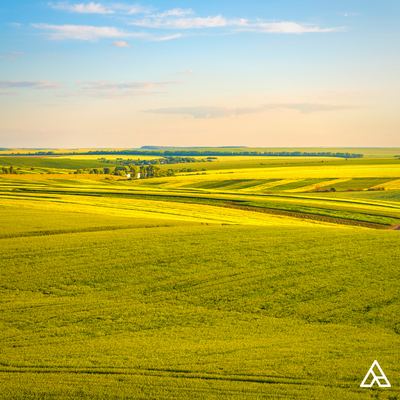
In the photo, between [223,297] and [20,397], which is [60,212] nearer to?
[223,297]

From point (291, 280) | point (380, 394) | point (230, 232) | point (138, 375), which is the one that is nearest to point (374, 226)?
point (230, 232)

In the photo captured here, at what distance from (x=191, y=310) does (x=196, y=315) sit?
0.58 m

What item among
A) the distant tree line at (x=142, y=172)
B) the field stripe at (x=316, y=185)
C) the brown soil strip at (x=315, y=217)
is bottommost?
the brown soil strip at (x=315, y=217)

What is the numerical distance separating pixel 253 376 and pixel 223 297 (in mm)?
7507

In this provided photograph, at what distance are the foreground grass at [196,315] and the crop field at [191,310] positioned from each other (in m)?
0.06

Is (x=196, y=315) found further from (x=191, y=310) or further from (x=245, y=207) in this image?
(x=245, y=207)

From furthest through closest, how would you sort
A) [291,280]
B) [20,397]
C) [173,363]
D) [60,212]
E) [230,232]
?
1. [60,212]
2. [230,232]
3. [291,280]
4. [173,363]
5. [20,397]

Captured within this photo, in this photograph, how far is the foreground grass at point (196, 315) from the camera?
12.0 meters

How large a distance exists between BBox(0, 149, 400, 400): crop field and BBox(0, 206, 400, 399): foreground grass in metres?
0.06

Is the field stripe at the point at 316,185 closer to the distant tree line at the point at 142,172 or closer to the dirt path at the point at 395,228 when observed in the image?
the dirt path at the point at 395,228

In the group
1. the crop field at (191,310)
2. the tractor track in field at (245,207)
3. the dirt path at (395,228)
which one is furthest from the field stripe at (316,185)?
the crop field at (191,310)

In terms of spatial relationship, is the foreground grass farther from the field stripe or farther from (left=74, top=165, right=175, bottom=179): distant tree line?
(left=74, top=165, right=175, bottom=179): distant tree line

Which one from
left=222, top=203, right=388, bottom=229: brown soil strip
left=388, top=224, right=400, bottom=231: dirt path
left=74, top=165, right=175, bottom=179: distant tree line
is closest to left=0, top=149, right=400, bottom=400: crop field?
left=388, top=224, right=400, bottom=231: dirt path

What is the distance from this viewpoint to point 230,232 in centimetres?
3281
